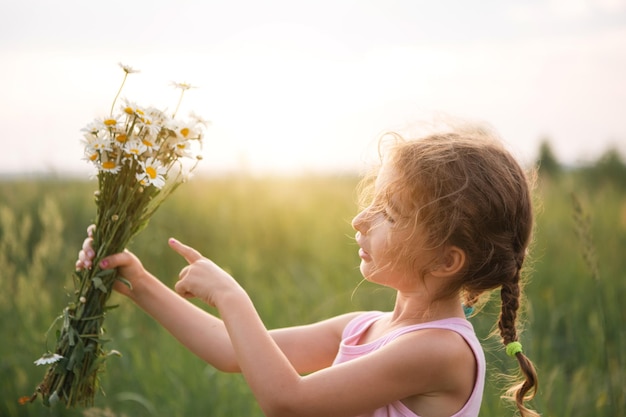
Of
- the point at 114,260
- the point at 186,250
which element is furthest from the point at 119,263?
the point at 186,250

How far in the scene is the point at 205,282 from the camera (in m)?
1.77

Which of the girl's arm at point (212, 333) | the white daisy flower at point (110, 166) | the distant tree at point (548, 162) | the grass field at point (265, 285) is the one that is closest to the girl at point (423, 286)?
the girl's arm at point (212, 333)

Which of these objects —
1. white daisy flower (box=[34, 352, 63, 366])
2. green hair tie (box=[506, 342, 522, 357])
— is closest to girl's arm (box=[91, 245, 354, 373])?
white daisy flower (box=[34, 352, 63, 366])

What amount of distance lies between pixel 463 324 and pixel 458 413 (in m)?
0.20

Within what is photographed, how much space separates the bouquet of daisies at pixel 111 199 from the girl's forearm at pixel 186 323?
0.11 metres

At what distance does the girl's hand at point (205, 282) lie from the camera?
1723mm

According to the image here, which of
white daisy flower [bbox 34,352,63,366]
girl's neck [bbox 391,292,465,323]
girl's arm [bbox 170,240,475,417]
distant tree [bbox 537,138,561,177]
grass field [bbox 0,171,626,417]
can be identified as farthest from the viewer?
distant tree [bbox 537,138,561,177]

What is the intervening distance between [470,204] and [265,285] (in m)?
2.89

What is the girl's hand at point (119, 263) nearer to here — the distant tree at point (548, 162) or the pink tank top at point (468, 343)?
the pink tank top at point (468, 343)

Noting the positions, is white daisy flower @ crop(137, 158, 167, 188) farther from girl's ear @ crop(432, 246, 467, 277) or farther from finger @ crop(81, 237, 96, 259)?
girl's ear @ crop(432, 246, 467, 277)

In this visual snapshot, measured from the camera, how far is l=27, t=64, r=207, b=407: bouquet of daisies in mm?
1760

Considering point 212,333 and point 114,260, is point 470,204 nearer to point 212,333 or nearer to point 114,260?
point 212,333

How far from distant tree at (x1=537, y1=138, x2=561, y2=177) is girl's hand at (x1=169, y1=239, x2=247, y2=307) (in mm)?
5974

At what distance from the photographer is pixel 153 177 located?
1765 millimetres
